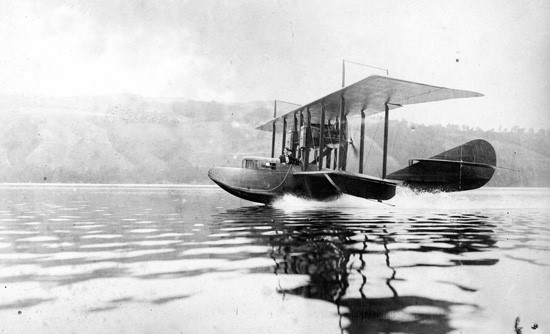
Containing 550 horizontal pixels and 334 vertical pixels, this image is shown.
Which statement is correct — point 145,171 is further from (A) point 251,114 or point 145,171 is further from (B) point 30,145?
(A) point 251,114

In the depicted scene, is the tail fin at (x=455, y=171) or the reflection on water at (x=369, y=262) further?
the tail fin at (x=455, y=171)

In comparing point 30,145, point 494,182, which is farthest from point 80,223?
point 494,182

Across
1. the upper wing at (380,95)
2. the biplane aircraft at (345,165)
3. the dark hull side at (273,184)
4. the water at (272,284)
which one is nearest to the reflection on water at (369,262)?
the water at (272,284)

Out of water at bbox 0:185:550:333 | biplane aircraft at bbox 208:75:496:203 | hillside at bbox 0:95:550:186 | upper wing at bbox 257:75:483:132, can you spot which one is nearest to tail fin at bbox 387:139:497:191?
biplane aircraft at bbox 208:75:496:203

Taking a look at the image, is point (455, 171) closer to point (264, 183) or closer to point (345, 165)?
point (345, 165)

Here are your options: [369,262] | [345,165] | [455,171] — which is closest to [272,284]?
[369,262]

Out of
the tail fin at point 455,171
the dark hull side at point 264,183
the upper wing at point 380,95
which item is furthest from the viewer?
the tail fin at point 455,171

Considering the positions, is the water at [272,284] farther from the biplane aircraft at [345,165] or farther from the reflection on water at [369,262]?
the biplane aircraft at [345,165]

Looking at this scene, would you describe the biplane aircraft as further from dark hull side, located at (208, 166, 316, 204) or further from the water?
the water
